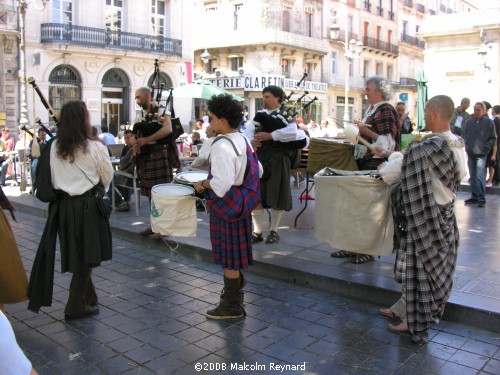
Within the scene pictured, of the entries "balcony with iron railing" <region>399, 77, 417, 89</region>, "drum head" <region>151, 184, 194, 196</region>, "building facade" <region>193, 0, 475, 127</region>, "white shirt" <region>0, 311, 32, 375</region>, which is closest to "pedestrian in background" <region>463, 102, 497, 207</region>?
"drum head" <region>151, 184, 194, 196</region>

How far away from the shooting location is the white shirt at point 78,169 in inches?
166

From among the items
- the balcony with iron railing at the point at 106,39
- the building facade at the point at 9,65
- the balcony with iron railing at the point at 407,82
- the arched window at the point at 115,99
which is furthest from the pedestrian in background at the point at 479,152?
the balcony with iron railing at the point at 407,82

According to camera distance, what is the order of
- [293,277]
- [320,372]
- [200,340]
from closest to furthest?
[320,372] → [200,340] → [293,277]

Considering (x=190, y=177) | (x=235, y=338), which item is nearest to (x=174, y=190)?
(x=190, y=177)

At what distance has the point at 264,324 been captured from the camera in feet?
14.0

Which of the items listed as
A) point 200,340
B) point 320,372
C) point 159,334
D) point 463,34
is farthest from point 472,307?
point 463,34

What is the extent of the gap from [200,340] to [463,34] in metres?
16.7

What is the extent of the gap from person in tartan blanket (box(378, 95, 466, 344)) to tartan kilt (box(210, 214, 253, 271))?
48.5 inches

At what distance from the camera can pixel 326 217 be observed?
4.70 m

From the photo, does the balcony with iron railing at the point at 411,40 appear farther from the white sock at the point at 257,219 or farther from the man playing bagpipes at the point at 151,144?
the white sock at the point at 257,219

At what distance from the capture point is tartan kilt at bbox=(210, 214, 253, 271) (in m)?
4.23

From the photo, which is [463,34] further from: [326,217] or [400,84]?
[400,84]

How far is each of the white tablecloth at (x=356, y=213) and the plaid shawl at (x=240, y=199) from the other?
30.7 inches

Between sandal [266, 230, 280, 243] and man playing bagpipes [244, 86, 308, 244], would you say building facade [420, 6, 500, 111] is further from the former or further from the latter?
sandal [266, 230, 280, 243]
